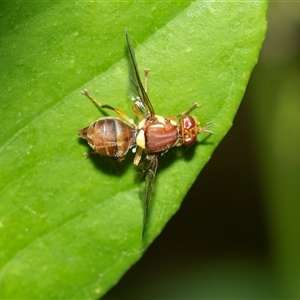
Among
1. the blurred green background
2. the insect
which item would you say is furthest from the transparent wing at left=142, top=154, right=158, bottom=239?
the blurred green background

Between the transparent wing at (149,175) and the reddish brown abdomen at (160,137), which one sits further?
the reddish brown abdomen at (160,137)

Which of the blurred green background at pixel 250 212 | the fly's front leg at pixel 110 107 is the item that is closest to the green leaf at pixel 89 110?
the fly's front leg at pixel 110 107

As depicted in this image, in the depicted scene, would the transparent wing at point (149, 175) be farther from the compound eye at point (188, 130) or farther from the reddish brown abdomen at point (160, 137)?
the compound eye at point (188, 130)

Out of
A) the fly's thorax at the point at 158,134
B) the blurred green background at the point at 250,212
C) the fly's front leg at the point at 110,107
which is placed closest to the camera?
the fly's front leg at the point at 110,107

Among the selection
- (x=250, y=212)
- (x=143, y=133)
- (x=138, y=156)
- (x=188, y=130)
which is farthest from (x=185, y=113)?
(x=250, y=212)

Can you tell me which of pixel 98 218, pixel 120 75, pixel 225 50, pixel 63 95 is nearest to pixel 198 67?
pixel 225 50

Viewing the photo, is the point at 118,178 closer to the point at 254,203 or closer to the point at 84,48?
the point at 84,48

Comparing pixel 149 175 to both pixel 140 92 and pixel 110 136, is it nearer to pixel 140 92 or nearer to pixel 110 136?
pixel 110 136

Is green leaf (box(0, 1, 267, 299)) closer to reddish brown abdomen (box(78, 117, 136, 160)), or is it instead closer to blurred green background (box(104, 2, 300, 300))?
reddish brown abdomen (box(78, 117, 136, 160))
